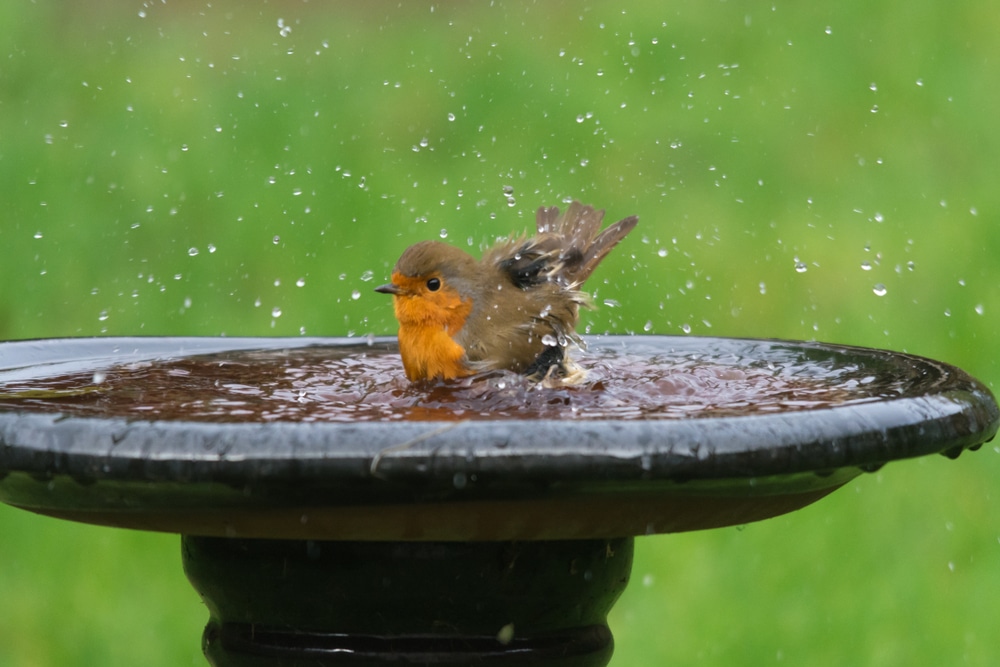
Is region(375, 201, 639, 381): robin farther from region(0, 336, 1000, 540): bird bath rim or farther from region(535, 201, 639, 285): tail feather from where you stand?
region(0, 336, 1000, 540): bird bath rim

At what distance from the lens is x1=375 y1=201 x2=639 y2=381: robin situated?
3.69m

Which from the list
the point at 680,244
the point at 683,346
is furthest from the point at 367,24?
the point at 683,346

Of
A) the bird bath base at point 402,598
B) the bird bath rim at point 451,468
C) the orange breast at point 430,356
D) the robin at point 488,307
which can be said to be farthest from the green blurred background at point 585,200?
the bird bath rim at point 451,468

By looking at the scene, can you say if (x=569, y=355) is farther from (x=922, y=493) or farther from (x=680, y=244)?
(x=680, y=244)

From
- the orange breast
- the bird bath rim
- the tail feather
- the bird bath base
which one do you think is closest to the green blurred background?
the tail feather

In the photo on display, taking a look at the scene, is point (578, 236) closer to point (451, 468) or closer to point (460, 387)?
point (460, 387)

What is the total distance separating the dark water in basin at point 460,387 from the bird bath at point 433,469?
0.6 inches

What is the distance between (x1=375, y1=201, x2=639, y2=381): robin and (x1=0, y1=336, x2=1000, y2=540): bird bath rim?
3.88 ft

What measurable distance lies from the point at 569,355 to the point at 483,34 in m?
6.23

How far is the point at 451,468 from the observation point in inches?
84.0

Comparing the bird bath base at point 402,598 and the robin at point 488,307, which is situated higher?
the robin at point 488,307

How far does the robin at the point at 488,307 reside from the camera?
12.1 feet

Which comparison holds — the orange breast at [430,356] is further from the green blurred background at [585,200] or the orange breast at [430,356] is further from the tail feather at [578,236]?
the green blurred background at [585,200]

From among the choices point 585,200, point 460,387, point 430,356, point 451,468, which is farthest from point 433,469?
point 585,200
